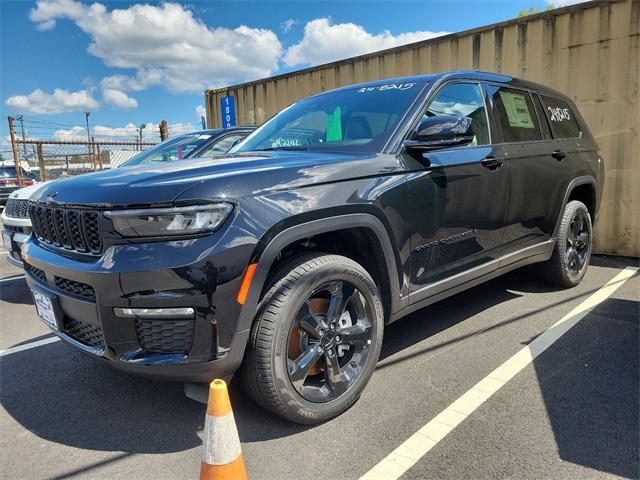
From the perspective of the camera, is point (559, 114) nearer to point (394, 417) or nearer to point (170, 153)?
point (394, 417)

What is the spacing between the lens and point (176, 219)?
6.75ft

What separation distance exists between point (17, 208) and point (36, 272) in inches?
96.0

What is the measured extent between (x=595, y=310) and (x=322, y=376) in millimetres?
2775

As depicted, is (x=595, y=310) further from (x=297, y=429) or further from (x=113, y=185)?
(x=113, y=185)

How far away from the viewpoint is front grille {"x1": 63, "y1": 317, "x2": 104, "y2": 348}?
221 cm


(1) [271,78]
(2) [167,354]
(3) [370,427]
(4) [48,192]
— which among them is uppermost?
(1) [271,78]

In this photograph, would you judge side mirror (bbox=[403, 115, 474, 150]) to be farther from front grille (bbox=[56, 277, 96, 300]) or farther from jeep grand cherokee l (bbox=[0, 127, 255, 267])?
jeep grand cherokee l (bbox=[0, 127, 255, 267])

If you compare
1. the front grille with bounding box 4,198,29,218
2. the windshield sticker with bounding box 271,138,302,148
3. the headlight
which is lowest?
the front grille with bounding box 4,198,29,218

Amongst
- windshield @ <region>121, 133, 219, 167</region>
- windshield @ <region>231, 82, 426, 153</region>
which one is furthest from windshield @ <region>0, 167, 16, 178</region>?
windshield @ <region>231, 82, 426, 153</region>

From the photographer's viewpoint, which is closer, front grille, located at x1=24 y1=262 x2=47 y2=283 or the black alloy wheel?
the black alloy wheel

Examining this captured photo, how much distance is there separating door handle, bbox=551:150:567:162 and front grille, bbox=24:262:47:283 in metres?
3.93

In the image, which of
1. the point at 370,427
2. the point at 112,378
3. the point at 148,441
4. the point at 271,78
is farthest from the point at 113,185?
the point at 271,78

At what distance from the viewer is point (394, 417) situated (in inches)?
101

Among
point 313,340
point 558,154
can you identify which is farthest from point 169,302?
point 558,154
